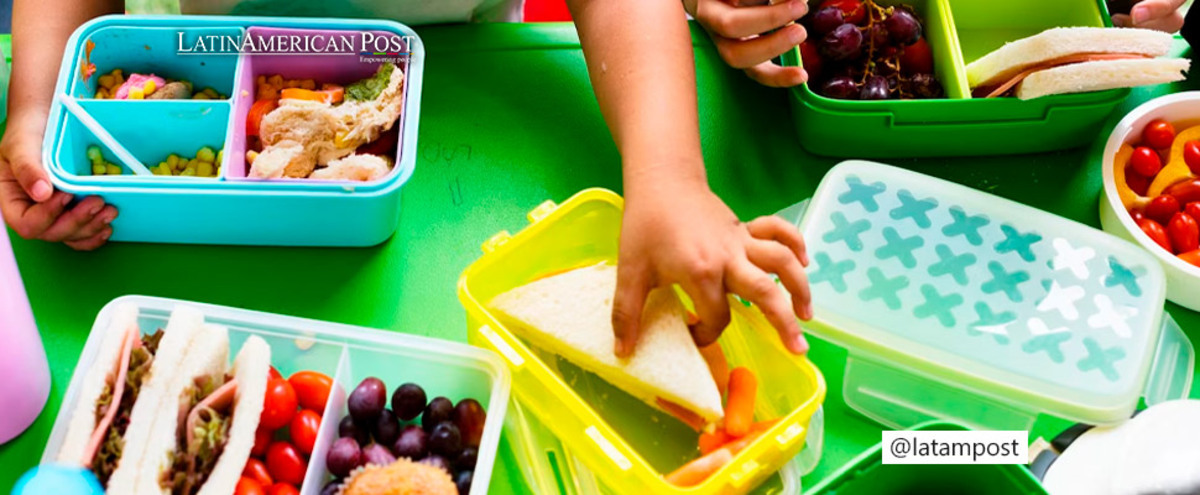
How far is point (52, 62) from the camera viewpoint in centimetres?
90

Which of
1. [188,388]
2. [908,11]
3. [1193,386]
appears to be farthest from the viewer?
[908,11]

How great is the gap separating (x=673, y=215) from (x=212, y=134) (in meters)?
0.38

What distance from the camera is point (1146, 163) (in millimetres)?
923

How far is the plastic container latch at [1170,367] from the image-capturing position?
32.4 inches

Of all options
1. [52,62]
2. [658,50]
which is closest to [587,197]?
[658,50]

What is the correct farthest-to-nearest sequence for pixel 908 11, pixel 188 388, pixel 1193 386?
1. pixel 908 11
2. pixel 1193 386
3. pixel 188 388

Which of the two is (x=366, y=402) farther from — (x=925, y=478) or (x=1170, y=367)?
(x=1170, y=367)

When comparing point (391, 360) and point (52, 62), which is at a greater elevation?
point (52, 62)

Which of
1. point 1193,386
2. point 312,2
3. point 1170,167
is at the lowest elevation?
point 1193,386

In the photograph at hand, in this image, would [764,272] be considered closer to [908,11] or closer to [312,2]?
[908,11]

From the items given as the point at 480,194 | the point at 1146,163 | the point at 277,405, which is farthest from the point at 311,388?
the point at 1146,163

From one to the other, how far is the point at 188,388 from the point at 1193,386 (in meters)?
0.74

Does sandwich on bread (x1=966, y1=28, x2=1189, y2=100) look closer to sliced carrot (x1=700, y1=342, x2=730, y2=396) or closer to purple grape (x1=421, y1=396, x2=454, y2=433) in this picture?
sliced carrot (x1=700, y1=342, x2=730, y2=396)

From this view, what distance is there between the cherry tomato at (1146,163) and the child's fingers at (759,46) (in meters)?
0.31
